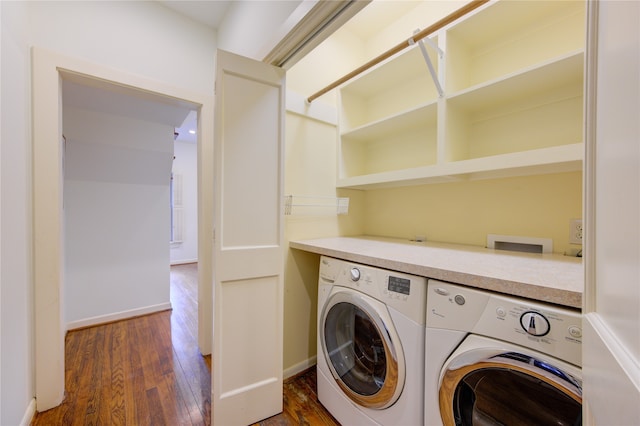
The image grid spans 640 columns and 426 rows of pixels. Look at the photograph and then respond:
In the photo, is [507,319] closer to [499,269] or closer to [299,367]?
[499,269]

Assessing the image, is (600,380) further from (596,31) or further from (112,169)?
(112,169)

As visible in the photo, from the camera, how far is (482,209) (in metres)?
1.54

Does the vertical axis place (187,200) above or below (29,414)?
above

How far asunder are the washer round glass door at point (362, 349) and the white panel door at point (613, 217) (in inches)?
26.4

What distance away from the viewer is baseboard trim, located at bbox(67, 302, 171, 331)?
94.7 inches

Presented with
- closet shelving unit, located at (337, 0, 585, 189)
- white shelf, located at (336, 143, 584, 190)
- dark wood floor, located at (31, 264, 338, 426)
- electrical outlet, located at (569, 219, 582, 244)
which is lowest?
dark wood floor, located at (31, 264, 338, 426)

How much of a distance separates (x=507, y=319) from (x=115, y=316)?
332 centimetres

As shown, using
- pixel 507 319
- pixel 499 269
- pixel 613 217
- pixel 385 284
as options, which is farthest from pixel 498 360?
pixel 613 217

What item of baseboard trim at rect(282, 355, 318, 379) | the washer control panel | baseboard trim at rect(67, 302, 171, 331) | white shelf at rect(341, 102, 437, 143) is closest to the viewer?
the washer control panel

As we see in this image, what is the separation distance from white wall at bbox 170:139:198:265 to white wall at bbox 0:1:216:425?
3.96m

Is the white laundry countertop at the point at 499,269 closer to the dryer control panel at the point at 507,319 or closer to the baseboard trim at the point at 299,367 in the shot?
the dryer control panel at the point at 507,319

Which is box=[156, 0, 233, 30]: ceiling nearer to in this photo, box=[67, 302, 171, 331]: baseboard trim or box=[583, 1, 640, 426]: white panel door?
box=[583, 1, 640, 426]: white panel door

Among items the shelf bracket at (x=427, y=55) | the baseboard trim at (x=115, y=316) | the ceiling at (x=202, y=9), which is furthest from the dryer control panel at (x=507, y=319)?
the baseboard trim at (x=115, y=316)

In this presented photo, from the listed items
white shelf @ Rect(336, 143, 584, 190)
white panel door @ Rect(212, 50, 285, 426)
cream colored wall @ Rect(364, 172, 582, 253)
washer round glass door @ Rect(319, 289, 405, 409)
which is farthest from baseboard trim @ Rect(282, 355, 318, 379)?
white shelf @ Rect(336, 143, 584, 190)
